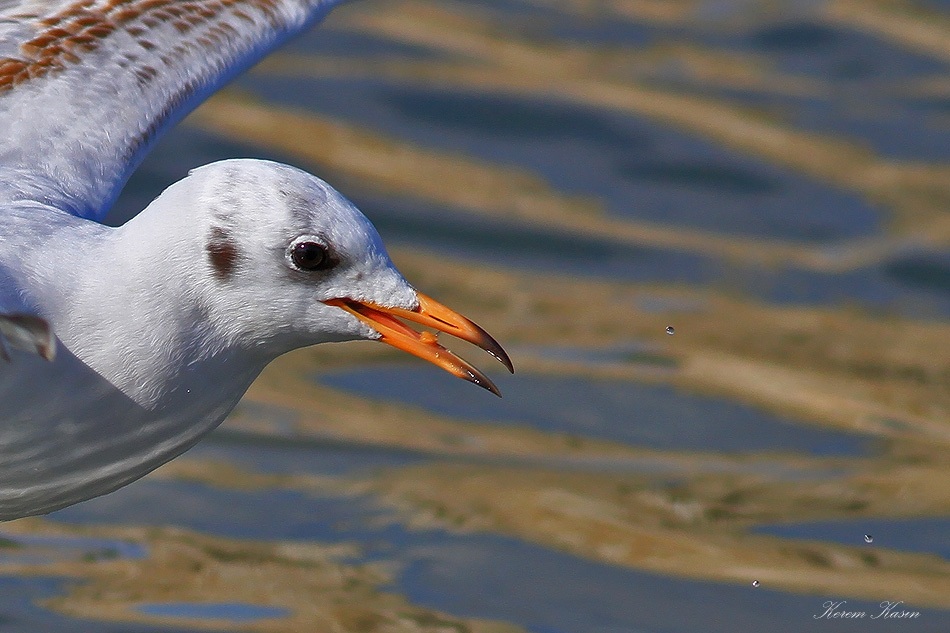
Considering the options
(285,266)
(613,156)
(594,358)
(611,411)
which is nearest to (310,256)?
(285,266)

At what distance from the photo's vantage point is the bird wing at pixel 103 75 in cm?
477

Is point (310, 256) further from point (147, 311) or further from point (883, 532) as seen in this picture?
point (883, 532)

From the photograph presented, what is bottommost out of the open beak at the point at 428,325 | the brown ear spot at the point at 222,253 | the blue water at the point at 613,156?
Result: the blue water at the point at 613,156

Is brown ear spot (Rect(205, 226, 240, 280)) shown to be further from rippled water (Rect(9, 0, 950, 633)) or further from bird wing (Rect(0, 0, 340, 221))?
rippled water (Rect(9, 0, 950, 633))

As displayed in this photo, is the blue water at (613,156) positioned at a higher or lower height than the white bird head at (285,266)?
lower

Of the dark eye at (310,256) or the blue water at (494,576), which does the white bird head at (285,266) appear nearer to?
the dark eye at (310,256)

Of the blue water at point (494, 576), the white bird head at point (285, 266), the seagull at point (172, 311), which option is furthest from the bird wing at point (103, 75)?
the blue water at point (494, 576)

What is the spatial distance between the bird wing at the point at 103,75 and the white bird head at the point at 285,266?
27.7 inches

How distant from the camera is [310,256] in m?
3.97

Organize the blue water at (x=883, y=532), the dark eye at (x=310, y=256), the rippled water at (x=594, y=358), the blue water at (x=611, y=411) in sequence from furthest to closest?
the blue water at (x=611, y=411) → the blue water at (x=883, y=532) → the rippled water at (x=594, y=358) → the dark eye at (x=310, y=256)

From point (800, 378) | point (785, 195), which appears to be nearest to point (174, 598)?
point (800, 378)

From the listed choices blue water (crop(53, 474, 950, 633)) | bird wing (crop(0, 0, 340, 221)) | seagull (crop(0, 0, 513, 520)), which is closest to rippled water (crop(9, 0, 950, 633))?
blue water (crop(53, 474, 950, 633))

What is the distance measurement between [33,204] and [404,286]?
1.03 m

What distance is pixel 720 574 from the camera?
5.83 metres
